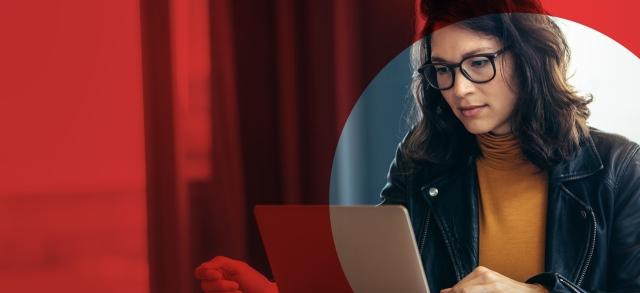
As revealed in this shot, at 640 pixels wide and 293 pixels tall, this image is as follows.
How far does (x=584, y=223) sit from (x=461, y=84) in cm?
35

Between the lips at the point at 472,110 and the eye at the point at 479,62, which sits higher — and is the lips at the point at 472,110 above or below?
below

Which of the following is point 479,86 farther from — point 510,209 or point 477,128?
point 510,209

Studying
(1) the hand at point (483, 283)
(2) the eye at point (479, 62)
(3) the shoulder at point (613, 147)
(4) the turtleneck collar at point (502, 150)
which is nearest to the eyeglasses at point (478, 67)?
(2) the eye at point (479, 62)

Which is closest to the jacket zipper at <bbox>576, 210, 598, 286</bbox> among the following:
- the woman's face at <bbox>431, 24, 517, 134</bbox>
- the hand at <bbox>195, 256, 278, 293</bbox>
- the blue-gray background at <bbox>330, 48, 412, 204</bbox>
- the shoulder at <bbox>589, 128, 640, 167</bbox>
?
the shoulder at <bbox>589, 128, 640, 167</bbox>

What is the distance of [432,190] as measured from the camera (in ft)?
5.49

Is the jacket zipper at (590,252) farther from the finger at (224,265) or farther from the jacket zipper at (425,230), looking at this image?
the finger at (224,265)

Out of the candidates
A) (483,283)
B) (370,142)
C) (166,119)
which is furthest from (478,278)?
(166,119)

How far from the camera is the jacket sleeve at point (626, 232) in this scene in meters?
1.42

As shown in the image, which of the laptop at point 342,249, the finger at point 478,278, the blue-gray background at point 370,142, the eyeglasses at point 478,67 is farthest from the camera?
the blue-gray background at point 370,142

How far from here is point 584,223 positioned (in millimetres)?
1505

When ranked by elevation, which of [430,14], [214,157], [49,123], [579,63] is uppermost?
[430,14]

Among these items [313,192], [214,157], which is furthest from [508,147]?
[214,157]

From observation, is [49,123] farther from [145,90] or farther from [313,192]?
[313,192]

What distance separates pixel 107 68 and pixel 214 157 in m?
0.43
